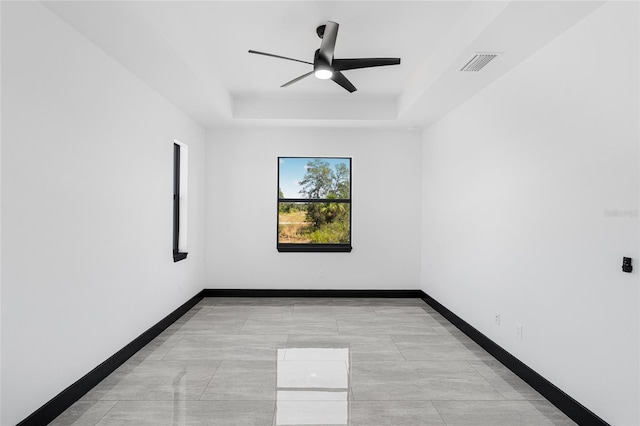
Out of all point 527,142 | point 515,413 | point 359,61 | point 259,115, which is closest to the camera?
point 515,413

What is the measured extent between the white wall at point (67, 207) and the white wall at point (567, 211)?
10.5 feet

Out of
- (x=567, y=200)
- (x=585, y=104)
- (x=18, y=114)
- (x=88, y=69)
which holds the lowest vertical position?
(x=567, y=200)

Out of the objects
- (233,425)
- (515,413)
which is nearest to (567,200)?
(515,413)

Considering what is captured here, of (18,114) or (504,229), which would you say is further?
(504,229)

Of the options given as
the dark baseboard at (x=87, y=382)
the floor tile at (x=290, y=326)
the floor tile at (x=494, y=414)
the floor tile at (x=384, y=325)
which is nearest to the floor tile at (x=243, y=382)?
the dark baseboard at (x=87, y=382)

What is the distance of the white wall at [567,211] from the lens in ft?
7.30

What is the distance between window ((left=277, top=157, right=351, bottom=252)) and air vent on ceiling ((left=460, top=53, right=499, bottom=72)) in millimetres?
3030

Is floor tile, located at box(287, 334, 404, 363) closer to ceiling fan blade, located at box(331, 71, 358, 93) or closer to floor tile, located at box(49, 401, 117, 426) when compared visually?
floor tile, located at box(49, 401, 117, 426)

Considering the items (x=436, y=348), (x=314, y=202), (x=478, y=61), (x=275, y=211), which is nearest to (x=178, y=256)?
(x=275, y=211)

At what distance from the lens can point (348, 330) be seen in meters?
4.49

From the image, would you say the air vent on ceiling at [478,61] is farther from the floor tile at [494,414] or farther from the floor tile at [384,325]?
the floor tile at [384,325]

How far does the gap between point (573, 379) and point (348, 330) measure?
2.29 meters

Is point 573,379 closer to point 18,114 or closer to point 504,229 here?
point 504,229

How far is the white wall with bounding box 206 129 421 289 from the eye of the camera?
616 centimetres
